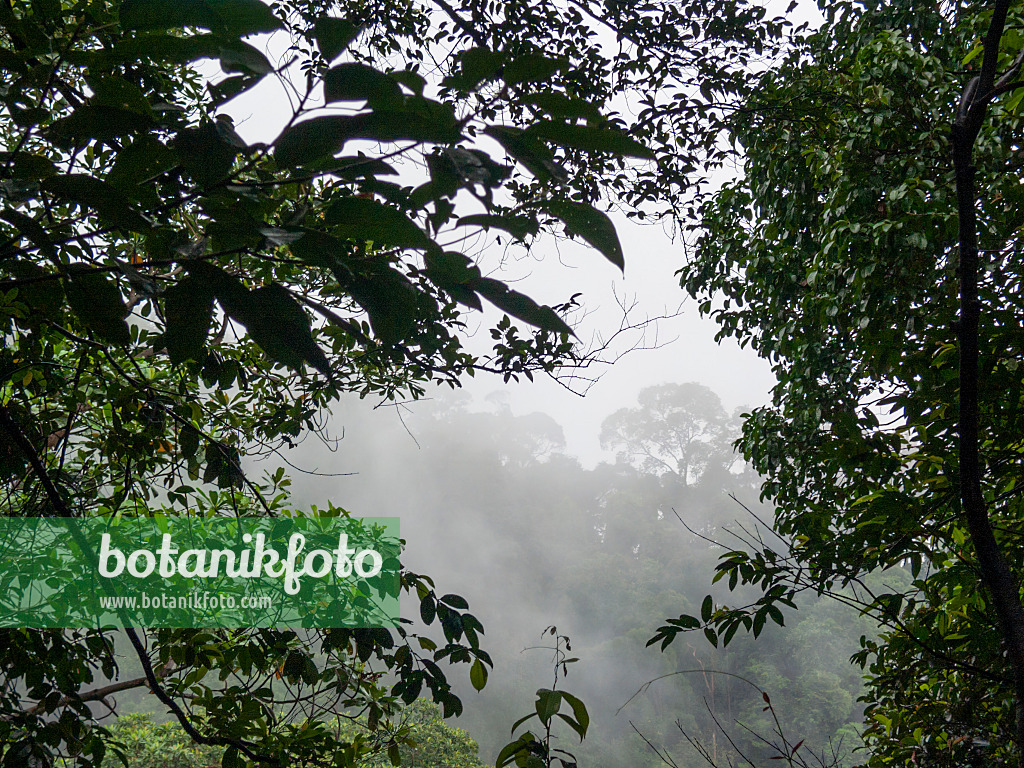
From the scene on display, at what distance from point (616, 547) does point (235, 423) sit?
44.8 feet

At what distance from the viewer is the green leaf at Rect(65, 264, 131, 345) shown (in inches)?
13.8

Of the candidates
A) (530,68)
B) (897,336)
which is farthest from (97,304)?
(897,336)

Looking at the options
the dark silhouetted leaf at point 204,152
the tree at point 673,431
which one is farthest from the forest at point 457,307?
the tree at point 673,431

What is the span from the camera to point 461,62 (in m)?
0.26

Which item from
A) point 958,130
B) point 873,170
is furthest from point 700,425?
point 958,130

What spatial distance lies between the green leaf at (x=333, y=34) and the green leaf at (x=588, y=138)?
93 millimetres

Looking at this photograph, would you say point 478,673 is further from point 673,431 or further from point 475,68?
point 673,431

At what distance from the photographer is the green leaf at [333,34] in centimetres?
27

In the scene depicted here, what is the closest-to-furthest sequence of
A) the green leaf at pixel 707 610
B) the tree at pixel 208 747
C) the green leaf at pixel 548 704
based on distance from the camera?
the green leaf at pixel 548 704 → the green leaf at pixel 707 610 → the tree at pixel 208 747

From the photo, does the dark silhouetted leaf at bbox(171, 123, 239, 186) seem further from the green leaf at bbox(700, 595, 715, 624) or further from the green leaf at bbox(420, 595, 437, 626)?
the green leaf at bbox(700, 595, 715, 624)

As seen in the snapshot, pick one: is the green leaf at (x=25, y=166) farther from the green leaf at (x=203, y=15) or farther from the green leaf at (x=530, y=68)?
the green leaf at (x=530, y=68)

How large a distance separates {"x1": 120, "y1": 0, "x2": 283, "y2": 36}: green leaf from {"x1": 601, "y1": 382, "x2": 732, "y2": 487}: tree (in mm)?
16149

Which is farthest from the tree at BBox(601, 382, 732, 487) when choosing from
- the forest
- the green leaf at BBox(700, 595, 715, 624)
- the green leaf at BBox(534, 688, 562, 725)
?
the green leaf at BBox(534, 688, 562, 725)

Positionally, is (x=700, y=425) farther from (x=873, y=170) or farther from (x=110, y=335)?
(x=110, y=335)
